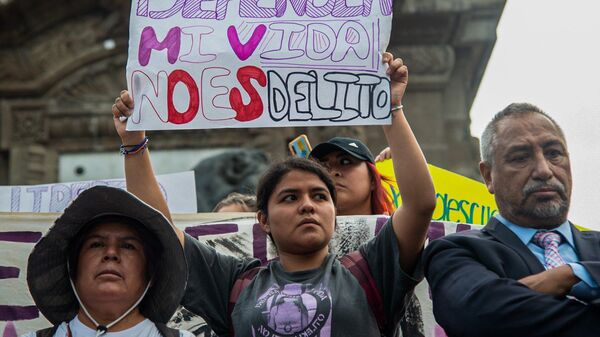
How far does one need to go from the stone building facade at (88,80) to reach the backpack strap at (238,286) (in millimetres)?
6295

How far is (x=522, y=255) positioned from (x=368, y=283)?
488 mm

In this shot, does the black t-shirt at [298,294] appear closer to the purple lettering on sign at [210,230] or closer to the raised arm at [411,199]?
the raised arm at [411,199]

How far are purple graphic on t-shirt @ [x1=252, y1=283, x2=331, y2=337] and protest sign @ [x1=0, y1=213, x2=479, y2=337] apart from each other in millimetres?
831

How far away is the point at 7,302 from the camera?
4.03 m

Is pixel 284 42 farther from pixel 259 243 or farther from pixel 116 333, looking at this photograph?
pixel 116 333

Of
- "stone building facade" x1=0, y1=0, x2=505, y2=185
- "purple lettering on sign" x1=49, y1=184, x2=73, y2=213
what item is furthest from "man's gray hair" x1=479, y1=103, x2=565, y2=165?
"stone building facade" x1=0, y1=0, x2=505, y2=185

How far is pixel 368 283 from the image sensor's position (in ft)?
10.5

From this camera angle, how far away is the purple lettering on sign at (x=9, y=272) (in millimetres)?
4090

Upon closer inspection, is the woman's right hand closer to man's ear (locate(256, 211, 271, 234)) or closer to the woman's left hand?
man's ear (locate(256, 211, 271, 234))

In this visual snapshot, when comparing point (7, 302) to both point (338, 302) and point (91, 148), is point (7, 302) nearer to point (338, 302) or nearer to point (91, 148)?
point (338, 302)

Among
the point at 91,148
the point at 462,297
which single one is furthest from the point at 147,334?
→ the point at 91,148

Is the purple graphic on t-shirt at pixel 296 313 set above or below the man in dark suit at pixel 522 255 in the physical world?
below

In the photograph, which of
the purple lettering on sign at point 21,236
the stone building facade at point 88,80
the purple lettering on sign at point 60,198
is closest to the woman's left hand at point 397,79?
the purple lettering on sign at point 21,236

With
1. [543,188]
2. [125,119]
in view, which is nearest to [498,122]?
[543,188]
